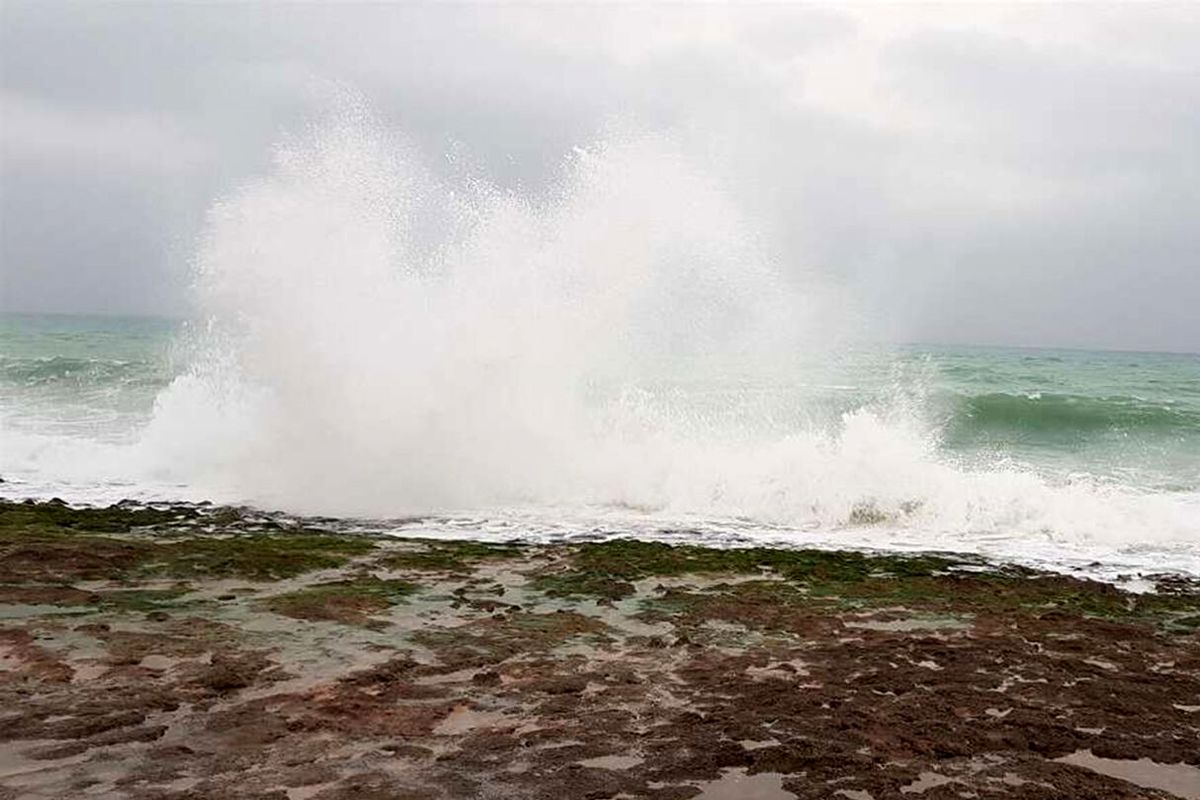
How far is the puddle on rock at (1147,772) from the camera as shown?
5.50 metres

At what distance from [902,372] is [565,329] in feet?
99.9

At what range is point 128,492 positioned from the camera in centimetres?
1546

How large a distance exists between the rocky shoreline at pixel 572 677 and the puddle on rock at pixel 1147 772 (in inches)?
0.8

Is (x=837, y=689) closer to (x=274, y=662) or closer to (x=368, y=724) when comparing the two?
(x=368, y=724)

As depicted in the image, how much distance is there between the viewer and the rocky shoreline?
5.47m

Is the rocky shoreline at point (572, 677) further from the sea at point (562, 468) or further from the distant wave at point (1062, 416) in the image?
the distant wave at point (1062, 416)

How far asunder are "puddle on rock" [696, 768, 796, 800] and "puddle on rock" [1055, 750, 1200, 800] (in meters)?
1.80

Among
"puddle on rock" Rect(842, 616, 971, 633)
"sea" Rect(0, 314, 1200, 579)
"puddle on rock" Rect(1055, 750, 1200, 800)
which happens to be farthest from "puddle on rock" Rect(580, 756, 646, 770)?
"sea" Rect(0, 314, 1200, 579)

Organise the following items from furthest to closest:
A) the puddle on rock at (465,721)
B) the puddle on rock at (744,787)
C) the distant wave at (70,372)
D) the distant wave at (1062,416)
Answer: the distant wave at (70,372)
the distant wave at (1062,416)
the puddle on rock at (465,721)
the puddle on rock at (744,787)

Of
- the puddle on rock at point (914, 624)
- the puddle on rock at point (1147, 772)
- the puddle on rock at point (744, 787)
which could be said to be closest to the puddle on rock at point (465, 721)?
the puddle on rock at point (744, 787)

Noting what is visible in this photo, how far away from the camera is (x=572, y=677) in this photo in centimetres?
712

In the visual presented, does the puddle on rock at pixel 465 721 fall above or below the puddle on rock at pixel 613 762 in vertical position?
above

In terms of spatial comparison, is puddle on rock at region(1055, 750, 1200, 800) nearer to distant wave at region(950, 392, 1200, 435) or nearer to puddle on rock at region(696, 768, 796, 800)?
puddle on rock at region(696, 768, 796, 800)

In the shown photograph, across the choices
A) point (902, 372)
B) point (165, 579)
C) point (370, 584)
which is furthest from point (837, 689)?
point (902, 372)
